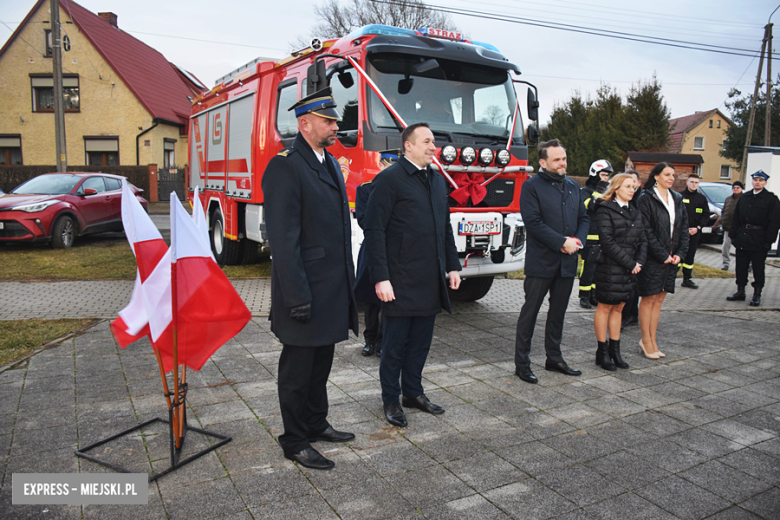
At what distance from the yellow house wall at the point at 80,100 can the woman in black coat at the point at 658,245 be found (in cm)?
2732

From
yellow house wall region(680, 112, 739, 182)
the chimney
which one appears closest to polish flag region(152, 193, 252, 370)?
the chimney

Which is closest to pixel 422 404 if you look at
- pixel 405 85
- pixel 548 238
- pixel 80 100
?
pixel 548 238

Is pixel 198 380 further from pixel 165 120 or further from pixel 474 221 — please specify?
pixel 165 120

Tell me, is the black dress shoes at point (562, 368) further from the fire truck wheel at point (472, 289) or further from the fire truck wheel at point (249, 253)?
the fire truck wheel at point (249, 253)

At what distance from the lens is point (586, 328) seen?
6.71 metres

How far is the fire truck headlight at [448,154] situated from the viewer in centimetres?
589

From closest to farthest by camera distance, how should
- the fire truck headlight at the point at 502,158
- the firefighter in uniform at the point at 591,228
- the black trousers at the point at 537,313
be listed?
1. the black trousers at the point at 537,313
2. the firefighter in uniform at the point at 591,228
3. the fire truck headlight at the point at 502,158

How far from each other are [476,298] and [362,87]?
11.0 feet

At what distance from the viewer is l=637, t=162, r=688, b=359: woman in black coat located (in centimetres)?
543

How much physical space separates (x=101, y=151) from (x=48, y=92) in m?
3.84

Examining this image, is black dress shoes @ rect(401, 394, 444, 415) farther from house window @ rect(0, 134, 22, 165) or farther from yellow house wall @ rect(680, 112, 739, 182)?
yellow house wall @ rect(680, 112, 739, 182)

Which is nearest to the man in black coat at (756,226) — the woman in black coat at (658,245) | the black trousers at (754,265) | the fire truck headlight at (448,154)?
the black trousers at (754,265)

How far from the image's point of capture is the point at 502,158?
21.0 ft

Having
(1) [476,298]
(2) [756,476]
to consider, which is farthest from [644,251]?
(1) [476,298]
